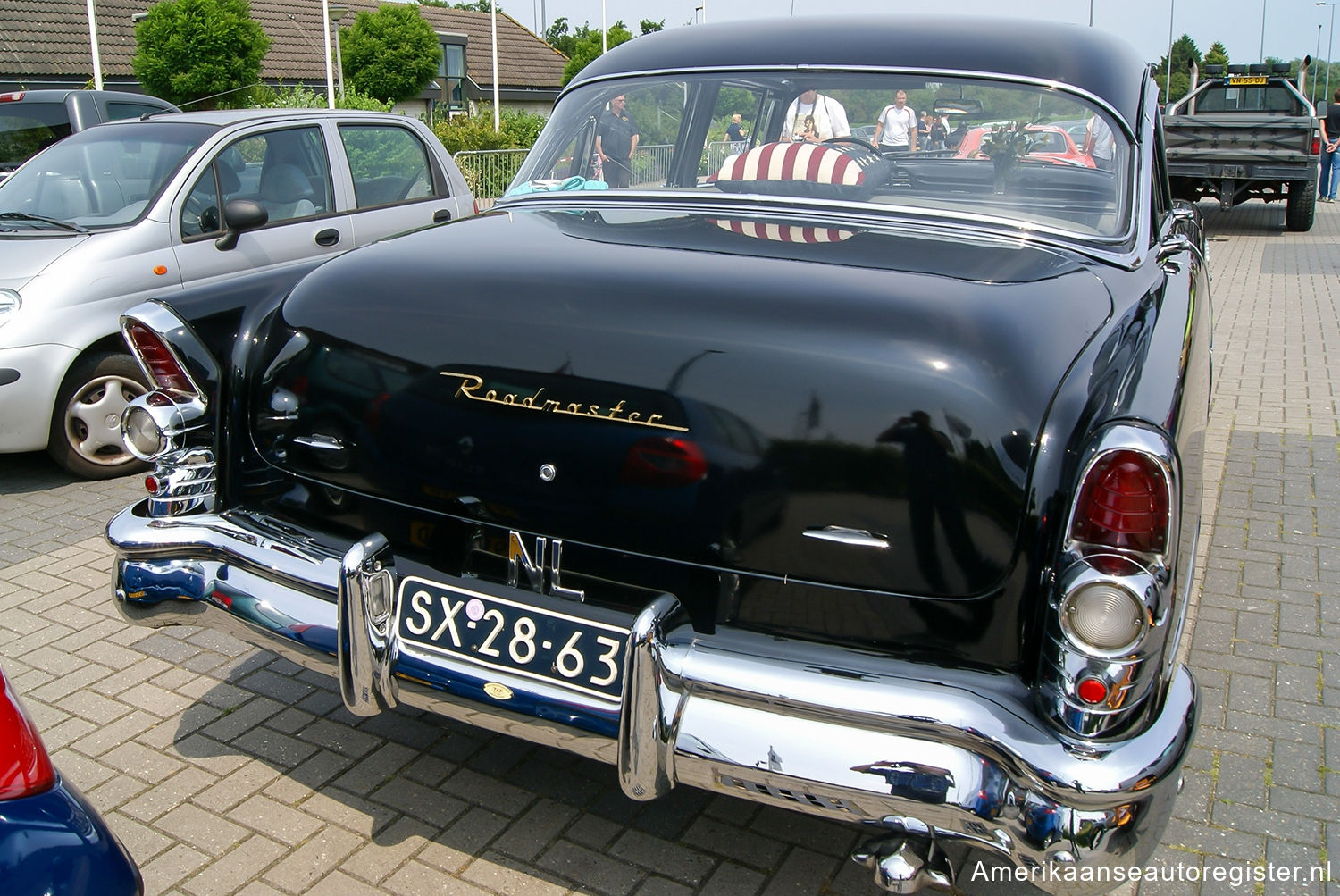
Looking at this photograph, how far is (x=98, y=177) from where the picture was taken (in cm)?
596

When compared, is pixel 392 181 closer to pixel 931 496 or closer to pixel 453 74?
pixel 931 496

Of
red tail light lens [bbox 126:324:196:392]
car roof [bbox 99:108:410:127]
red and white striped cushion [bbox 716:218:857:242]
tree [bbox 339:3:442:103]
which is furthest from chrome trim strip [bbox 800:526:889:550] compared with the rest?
tree [bbox 339:3:442:103]

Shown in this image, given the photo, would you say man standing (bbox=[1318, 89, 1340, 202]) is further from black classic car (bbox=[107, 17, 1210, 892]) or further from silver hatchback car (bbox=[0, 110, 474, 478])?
black classic car (bbox=[107, 17, 1210, 892])

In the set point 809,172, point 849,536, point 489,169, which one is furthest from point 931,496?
point 489,169

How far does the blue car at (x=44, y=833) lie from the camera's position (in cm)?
160

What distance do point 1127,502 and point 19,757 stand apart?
1.91 metres

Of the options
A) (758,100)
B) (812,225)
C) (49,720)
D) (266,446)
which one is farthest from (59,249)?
(812,225)

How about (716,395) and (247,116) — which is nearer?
(716,395)

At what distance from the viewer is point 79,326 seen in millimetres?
5156

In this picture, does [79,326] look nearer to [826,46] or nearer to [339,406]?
[339,406]

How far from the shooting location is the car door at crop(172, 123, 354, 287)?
5.76 meters

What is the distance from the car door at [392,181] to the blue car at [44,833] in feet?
16.7

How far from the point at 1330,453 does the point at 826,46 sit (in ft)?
13.2

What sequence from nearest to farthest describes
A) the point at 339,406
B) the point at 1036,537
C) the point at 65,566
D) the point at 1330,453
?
the point at 1036,537, the point at 339,406, the point at 65,566, the point at 1330,453
